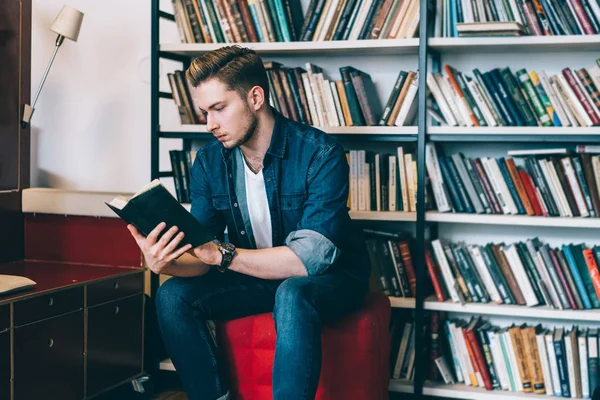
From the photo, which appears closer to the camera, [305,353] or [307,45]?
[305,353]

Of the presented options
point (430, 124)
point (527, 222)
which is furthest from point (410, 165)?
point (527, 222)

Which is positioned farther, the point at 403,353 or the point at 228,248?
the point at 403,353

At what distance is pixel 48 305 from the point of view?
231 cm

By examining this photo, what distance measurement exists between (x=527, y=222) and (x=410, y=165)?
457mm

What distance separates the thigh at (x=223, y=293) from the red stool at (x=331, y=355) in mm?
39

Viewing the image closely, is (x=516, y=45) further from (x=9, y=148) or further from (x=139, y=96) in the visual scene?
(x=9, y=148)

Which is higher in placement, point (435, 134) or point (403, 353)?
point (435, 134)

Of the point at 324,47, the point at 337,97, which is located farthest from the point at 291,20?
the point at 337,97

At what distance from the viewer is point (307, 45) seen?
8.81ft

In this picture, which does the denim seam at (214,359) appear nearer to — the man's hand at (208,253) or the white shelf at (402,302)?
the man's hand at (208,253)

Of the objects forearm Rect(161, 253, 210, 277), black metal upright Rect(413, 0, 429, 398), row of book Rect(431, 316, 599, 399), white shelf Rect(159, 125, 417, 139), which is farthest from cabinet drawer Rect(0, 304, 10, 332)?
row of book Rect(431, 316, 599, 399)

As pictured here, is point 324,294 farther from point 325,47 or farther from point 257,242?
point 325,47

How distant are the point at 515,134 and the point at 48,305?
5.35 feet

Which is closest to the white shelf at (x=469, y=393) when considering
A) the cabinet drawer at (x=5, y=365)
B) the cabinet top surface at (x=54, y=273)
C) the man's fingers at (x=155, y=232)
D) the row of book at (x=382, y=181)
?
the row of book at (x=382, y=181)
